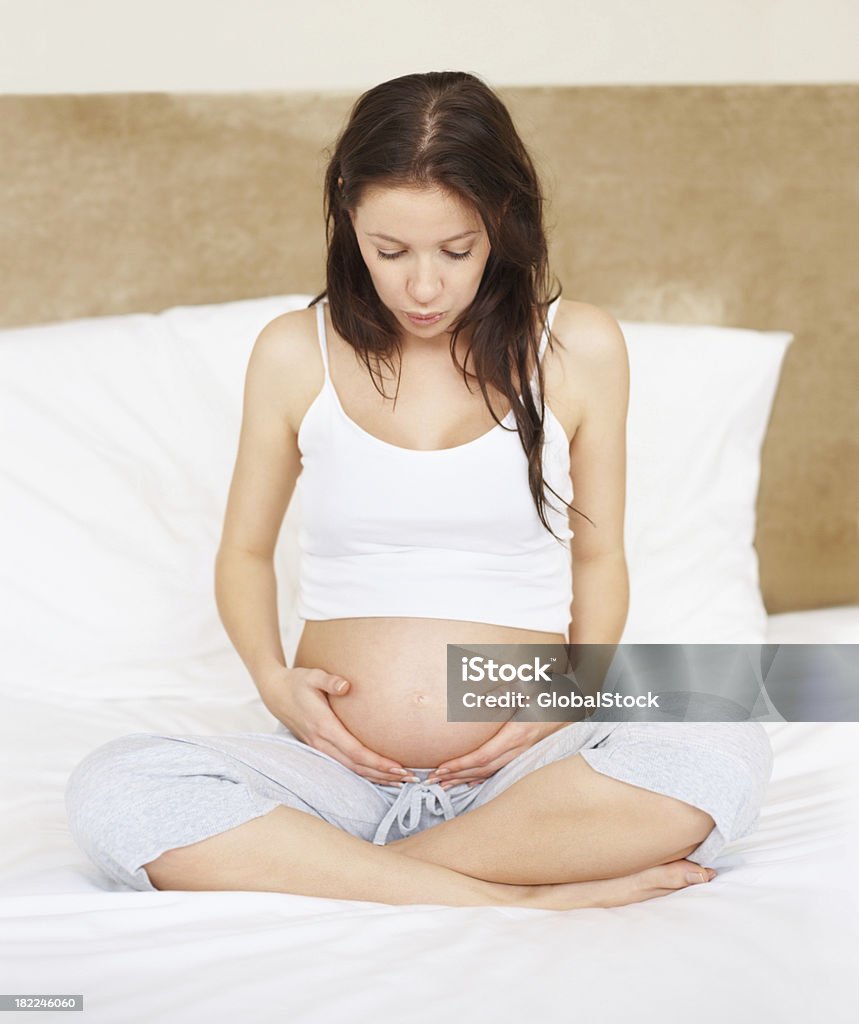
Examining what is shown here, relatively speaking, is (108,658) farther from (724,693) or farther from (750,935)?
(750,935)

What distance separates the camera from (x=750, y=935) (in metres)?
0.87

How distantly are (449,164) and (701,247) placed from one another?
2.98ft

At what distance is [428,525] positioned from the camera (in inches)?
45.7

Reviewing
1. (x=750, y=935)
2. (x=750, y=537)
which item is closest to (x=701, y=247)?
(x=750, y=537)

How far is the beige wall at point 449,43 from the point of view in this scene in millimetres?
1797

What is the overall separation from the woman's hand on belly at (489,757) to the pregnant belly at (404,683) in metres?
0.01

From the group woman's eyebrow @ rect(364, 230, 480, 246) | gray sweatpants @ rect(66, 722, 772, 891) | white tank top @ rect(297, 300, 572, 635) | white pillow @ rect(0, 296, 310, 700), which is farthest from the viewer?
white pillow @ rect(0, 296, 310, 700)

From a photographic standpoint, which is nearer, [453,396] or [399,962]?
[399,962]

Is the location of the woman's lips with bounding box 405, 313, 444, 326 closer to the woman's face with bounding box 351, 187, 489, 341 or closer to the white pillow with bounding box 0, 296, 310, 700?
the woman's face with bounding box 351, 187, 489, 341

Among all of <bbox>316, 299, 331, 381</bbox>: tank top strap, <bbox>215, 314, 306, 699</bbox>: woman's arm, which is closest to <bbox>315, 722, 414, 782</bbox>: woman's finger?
<bbox>215, 314, 306, 699</bbox>: woman's arm

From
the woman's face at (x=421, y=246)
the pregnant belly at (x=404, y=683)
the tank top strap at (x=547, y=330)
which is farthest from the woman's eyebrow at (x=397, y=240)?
the pregnant belly at (x=404, y=683)

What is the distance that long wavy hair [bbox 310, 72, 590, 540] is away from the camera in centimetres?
104

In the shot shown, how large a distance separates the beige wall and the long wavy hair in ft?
2.46

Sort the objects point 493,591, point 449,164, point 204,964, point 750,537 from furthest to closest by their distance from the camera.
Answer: point 750,537
point 493,591
point 449,164
point 204,964
